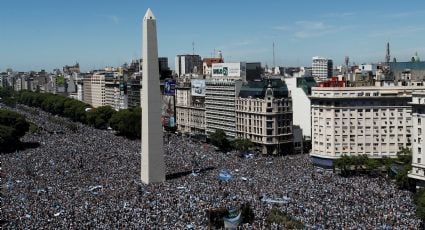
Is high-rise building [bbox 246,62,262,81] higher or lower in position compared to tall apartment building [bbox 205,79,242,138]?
higher

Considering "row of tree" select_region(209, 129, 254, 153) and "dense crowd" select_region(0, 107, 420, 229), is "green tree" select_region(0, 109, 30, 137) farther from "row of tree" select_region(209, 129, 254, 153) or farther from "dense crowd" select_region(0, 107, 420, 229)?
"row of tree" select_region(209, 129, 254, 153)

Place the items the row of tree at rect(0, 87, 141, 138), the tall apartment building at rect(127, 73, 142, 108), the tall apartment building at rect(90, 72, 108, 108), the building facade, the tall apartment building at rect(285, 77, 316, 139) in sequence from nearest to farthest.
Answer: the tall apartment building at rect(285, 77, 316, 139) → the row of tree at rect(0, 87, 141, 138) → the tall apartment building at rect(127, 73, 142, 108) → the tall apartment building at rect(90, 72, 108, 108) → the building facade

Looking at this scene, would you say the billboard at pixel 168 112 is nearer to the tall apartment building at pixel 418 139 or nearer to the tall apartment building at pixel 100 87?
the tall apartment building at pixel 100 87

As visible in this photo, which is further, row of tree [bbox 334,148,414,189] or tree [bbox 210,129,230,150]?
tree [bbox 210,129,230,150]

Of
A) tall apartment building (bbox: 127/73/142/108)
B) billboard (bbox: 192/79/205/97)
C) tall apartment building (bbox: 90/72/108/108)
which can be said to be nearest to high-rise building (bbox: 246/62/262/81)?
billboard (bbox: 192/79/205/97)

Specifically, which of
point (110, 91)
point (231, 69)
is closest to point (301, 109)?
point (231, 69)

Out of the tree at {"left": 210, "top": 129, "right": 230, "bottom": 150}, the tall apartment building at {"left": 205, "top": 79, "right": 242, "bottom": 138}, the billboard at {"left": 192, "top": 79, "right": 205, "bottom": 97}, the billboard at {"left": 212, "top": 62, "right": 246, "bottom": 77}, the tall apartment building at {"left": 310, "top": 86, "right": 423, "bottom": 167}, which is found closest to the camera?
the tall apartment building at {"left": 310, "top": 86, "right": 423, "bottom": 167}

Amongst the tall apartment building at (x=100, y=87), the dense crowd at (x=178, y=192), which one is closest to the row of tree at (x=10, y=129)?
the dense crowd at (x=178, y=192)

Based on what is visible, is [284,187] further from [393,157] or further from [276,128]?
[276,128]
